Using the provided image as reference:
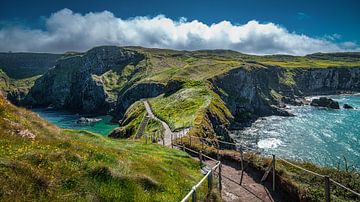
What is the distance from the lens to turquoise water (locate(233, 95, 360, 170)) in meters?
82.0

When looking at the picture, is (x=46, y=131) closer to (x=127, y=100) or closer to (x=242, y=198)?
(x=242, y=198)

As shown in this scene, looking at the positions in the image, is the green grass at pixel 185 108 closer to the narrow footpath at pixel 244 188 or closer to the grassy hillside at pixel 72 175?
the narrow footpath at pixel 244 188

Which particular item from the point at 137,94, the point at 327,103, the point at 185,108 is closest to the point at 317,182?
the point at 185,108

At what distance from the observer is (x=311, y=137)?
342 ft

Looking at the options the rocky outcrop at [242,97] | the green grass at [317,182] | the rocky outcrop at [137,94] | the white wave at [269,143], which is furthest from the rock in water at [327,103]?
the green grass at [317,182]

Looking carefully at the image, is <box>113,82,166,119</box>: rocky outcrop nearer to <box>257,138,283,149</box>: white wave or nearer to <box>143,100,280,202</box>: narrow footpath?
<box>257,138,283,149</box>: white wave

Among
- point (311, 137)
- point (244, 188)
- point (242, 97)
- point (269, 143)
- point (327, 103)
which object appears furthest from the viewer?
point (327, 103)

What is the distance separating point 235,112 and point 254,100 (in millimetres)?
32142

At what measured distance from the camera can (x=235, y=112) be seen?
151375 millimetres

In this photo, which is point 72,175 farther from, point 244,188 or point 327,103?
point 327,103

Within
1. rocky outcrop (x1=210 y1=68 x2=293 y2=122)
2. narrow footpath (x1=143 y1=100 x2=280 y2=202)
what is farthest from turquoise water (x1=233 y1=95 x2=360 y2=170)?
narrow footpath (x1=143 y1=100 x2=280 y2=202)

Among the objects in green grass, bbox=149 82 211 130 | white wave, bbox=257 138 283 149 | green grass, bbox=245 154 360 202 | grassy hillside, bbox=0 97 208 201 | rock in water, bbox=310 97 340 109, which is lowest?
rock in water, bbox=310 97 340 109

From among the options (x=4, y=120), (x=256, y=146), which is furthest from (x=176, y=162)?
(x=256, y=146)

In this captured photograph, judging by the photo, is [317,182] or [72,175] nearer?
[72,175]
